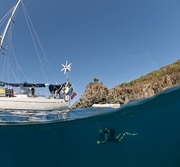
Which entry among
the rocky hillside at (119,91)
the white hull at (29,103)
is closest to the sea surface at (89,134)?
the white hull at (29,103)

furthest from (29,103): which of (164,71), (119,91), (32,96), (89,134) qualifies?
(119,91)

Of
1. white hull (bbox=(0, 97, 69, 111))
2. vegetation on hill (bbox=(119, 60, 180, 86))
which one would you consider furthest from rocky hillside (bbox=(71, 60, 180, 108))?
white hull (bbox=(0, 97, 69, 111))

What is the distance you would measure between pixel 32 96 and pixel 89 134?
800 centimetres

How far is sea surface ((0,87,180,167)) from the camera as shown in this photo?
1449 cm

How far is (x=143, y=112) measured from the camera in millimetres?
16031

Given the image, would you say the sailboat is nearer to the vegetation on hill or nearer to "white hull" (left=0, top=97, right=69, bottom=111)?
"white hull" (left=0, top=97, right=69, bottom=111)

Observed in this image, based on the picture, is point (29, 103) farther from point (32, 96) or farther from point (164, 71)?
point (164, 71)

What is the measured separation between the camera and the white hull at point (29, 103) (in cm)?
1666

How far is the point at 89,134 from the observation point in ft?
66.9

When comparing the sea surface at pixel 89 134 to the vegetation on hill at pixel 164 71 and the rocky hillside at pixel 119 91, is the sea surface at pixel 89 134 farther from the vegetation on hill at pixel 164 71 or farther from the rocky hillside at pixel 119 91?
the vegetation on hill at pixel 164 71

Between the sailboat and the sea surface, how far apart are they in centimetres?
129

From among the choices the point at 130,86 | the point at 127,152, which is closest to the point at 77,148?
the point at 127,152

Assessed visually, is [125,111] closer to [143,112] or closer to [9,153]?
[143,112]

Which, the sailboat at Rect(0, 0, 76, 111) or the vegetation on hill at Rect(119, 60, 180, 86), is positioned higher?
the vegetation on hill at Rect(119, 60, 180, 86)
